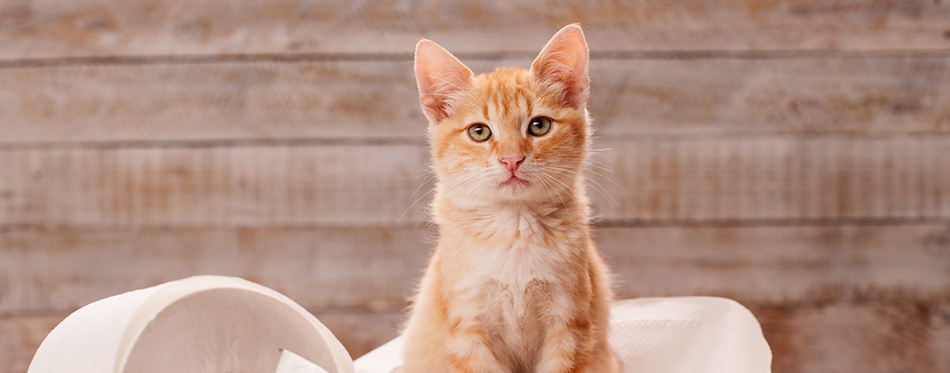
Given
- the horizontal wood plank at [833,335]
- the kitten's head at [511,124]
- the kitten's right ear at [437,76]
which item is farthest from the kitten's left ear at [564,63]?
the horizontal wood plank at [833,335]

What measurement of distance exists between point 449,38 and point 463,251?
71cm

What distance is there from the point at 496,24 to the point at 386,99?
291 millimetres

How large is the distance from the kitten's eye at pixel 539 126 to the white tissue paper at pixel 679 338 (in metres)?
0.39

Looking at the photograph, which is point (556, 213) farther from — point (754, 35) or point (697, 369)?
point (754, 35)

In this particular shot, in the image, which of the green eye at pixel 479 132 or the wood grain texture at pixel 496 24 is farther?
the wood grain texture at pixel 496 24

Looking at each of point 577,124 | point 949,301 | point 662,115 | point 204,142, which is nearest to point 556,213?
point 577,124

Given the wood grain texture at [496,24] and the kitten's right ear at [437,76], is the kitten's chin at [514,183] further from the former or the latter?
the wood grain texture at [496,24]

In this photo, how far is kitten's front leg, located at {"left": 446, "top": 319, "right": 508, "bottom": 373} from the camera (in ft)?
2.88

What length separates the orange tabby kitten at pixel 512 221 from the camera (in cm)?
89

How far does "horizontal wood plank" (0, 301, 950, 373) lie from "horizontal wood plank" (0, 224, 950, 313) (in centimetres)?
3

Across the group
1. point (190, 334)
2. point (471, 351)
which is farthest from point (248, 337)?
point (471, 351)

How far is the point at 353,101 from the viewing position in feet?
4.98

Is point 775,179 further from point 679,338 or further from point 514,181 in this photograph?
point 514,181

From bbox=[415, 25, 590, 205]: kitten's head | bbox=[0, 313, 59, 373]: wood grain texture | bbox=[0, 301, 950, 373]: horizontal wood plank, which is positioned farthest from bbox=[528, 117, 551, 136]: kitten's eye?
bbox=[0, 313, 59, 373]: wood grain texture
